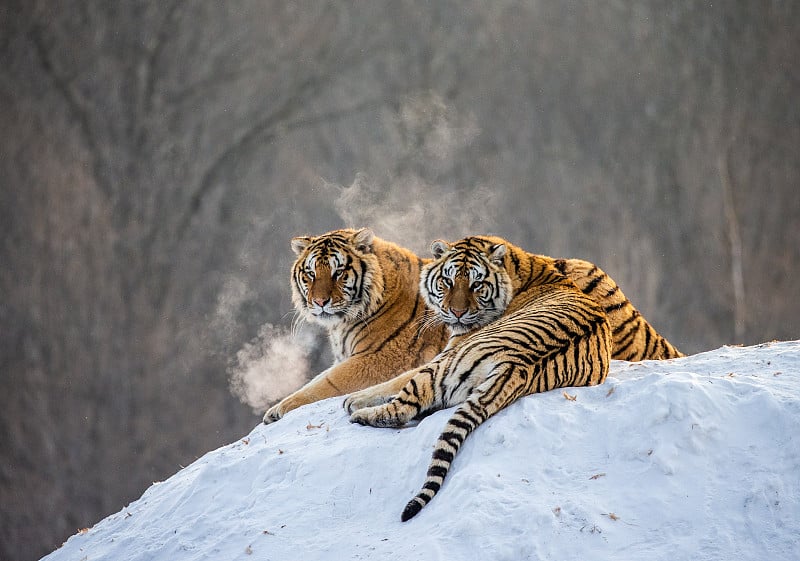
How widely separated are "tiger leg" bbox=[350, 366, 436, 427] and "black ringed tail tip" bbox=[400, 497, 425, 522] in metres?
0.48

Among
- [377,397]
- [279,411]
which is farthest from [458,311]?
[279,411]

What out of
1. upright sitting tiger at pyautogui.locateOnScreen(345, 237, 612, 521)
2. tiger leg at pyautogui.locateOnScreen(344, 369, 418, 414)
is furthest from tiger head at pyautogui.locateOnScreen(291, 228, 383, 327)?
tiger leg at pyautogui.locateOnScreen(344, 369, 418, 414)

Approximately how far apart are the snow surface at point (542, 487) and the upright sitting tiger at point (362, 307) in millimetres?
839

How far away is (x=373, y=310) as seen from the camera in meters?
4.23

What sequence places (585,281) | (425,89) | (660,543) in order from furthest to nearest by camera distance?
(425,89) < (585,281) < (660,543)

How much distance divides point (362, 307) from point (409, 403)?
1.20 m

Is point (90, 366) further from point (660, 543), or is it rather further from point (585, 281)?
point (660, 543)

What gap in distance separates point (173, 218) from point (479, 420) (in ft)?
26.1

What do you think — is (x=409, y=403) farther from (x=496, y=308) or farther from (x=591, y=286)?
(x=591, y=286)

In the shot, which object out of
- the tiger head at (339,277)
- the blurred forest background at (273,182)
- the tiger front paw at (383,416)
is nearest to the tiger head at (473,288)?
the tiger head at (339,277)

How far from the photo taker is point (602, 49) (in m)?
11.2

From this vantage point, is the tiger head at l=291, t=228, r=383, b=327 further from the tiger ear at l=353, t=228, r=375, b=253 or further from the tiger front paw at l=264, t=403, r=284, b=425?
the tiger front paw at l=264, t=403, r=284, b=425

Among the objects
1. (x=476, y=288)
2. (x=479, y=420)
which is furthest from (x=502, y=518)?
(x=476, y=288)

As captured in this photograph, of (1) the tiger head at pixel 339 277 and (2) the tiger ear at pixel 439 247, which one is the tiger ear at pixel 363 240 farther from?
(2) the tiger ear at pixel 439 247
